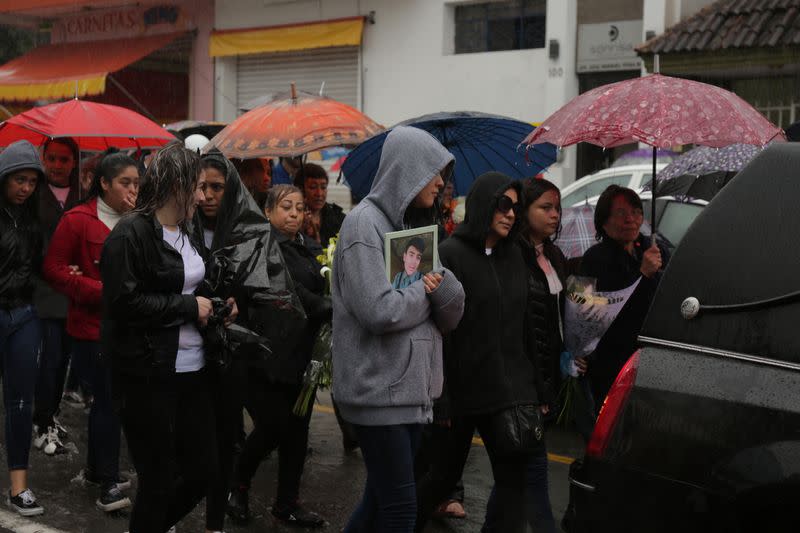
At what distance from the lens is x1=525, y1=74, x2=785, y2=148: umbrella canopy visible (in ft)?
17.2

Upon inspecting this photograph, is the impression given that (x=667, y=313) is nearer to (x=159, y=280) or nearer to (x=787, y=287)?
(x=787, y=287)

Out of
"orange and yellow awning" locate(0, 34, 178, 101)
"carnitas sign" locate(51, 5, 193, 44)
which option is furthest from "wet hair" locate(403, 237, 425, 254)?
"carnitas sign" locate(51, 5, 193, 44)

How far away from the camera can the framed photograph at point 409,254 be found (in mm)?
3975

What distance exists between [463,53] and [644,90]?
1301 centimetres

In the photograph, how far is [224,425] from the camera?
494cm

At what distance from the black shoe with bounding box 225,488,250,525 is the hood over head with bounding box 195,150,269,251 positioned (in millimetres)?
1493

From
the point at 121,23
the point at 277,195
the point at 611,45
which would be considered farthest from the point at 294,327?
the point at 121,23

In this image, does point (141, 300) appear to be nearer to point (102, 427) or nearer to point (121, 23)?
point (102, 427)

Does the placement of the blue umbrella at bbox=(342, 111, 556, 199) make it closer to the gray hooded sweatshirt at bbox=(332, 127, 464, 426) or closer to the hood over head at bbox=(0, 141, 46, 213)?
the hood over head at bbox=(0, 141, 46, 213)

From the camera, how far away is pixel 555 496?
6176mm

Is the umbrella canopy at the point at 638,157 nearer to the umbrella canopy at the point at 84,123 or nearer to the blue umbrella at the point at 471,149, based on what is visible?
the blue umbrella at the point at 471,149

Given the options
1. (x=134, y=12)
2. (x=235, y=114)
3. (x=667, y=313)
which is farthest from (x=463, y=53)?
(x=667, y=313)

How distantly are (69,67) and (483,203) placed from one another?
21219 millimetres

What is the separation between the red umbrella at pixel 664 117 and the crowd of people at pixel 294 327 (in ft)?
1.34
